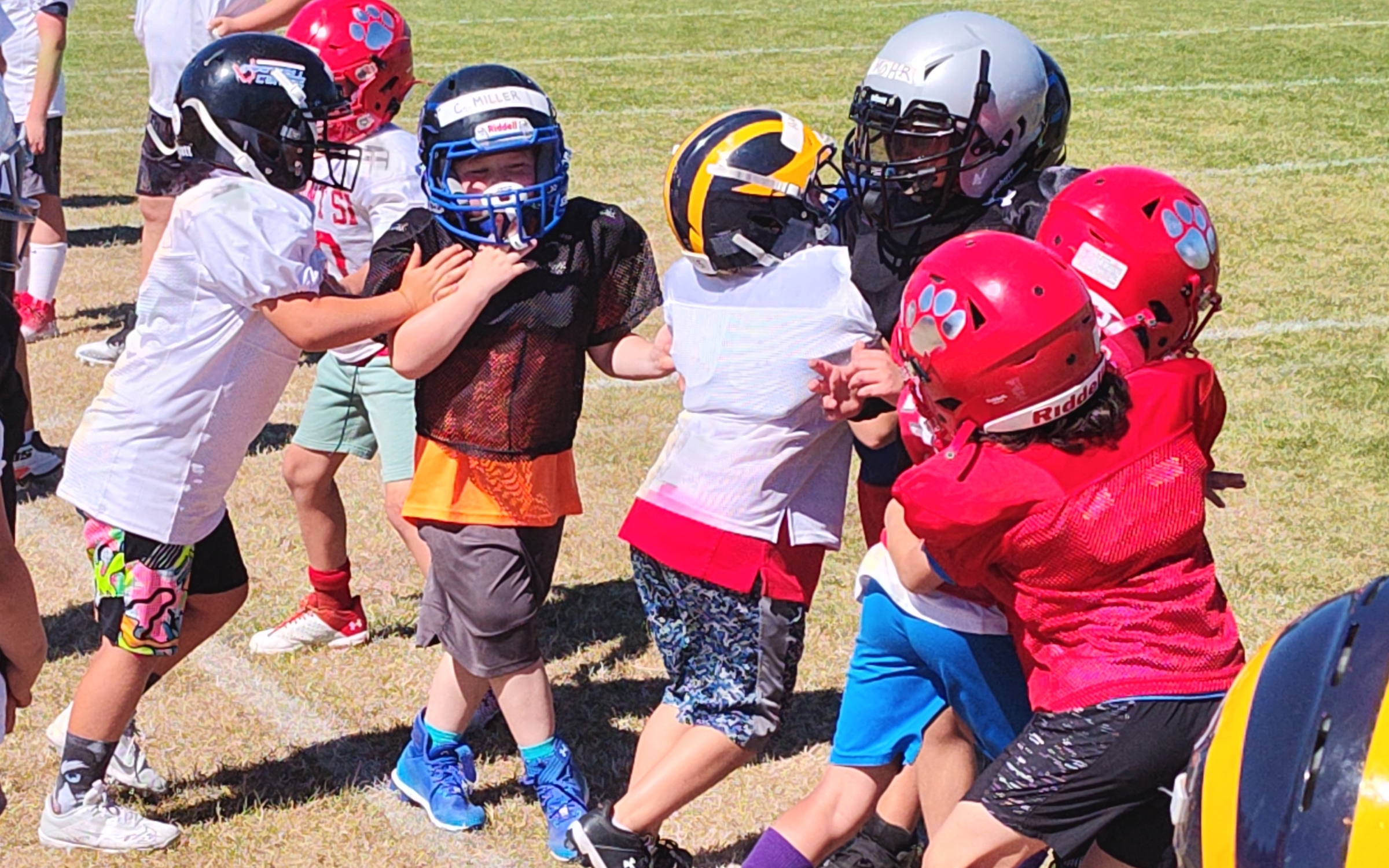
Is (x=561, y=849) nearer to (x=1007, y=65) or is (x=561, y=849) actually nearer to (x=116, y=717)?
(x=116, y=717)

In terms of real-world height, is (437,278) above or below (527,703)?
above

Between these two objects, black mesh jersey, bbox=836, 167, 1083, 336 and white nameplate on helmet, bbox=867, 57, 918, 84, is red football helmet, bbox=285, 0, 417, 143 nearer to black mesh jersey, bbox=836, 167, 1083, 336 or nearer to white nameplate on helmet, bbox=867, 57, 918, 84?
white nameplate on helmet, bbox=867, 57, 918, 84

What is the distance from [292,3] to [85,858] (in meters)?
4.70

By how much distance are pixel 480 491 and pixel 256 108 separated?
1014 mm

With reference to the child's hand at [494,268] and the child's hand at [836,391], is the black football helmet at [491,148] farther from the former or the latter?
the child's hand at [836,391]

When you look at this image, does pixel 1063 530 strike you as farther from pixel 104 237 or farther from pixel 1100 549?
pixel 104 237

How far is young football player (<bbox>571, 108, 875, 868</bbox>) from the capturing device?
3.50 m

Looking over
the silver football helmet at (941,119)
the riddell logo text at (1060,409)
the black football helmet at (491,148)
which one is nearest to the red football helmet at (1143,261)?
the riddell logo text at (1060,409)

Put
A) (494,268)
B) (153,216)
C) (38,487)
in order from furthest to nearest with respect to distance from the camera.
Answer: (153,216) < (38,487) < (494,268)

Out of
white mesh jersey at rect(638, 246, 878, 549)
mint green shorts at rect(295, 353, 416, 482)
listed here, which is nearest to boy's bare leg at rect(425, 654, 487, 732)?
white mesh jersey at rect(638, 246, 878, 549)

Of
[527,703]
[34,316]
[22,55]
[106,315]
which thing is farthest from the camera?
[106,315]

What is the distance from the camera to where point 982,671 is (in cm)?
320

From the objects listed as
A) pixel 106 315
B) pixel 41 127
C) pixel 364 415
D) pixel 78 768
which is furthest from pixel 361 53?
pixel 106 315

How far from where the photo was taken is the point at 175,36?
24.5ft
